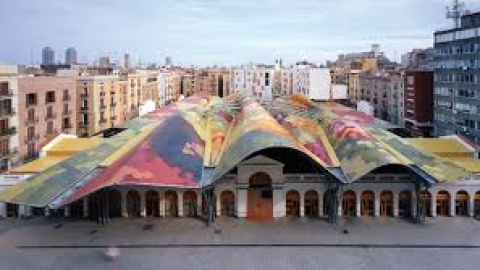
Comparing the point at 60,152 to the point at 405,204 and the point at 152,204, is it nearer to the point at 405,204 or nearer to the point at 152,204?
the point at 152,204

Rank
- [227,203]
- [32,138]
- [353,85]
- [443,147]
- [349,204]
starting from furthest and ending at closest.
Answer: [353,85] < [32,138] < [443,147] < [227,203] < [349,204]

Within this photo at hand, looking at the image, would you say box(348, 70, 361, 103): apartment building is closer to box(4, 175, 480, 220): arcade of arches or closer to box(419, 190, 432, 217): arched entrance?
box(419, 190, 432, 217): arched entrance

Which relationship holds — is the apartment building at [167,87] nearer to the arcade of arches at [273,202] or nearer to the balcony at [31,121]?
the balcony at [31,121]

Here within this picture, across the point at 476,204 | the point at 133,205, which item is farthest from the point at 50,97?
the point at 476,204

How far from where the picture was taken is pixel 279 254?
42.9 meters

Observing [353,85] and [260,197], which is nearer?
[260,197]

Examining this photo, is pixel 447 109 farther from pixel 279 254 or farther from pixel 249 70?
pixel 249 70

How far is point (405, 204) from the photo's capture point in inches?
2110

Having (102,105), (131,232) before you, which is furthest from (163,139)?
(102,105)

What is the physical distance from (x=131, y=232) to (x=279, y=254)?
13440 mm

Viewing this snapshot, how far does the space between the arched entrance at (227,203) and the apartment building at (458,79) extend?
4403cm

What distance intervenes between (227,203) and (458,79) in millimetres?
50671

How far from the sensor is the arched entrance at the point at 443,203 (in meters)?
53.8

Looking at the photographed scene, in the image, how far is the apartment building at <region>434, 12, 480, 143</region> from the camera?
82.6 m
